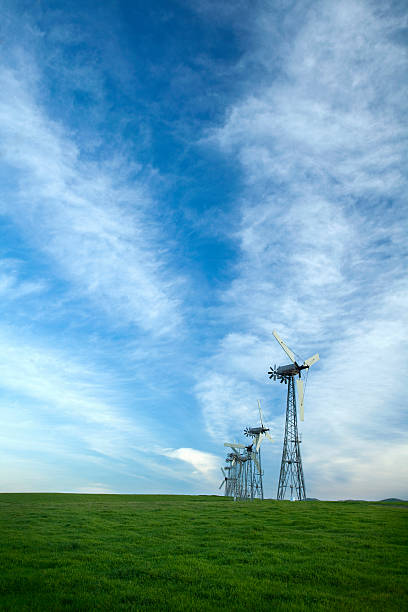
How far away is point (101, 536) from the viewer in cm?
2547

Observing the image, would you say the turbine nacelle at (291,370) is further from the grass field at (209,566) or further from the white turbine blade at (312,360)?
the grass field at (209,566)

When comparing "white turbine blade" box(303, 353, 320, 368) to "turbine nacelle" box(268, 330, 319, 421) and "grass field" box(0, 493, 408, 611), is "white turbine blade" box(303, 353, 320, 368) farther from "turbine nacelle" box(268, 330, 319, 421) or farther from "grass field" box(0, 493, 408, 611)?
"grass field" box(0, 493, 408, 611)

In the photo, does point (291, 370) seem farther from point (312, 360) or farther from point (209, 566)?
point (209, 566)

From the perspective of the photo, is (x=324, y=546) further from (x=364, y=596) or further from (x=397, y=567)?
(x=364, y=596)

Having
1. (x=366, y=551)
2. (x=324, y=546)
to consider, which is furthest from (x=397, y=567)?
(x=324, y=546)

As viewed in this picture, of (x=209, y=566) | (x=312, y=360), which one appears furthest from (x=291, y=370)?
(x=209, y=566)

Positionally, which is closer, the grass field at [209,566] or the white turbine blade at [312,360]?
the grass field at [209,566]

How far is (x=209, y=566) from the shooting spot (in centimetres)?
1761

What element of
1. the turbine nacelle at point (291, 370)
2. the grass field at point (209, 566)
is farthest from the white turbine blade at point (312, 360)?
the grass field at point (209, 566)

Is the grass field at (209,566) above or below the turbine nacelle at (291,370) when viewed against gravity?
below

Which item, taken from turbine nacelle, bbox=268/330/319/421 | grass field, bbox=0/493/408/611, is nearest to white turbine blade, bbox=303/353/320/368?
turbine nacelle, bbox=268/330/319/421

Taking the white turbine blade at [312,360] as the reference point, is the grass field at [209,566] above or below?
below

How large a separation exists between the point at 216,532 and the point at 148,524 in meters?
6.98

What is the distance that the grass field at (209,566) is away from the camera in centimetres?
1378
